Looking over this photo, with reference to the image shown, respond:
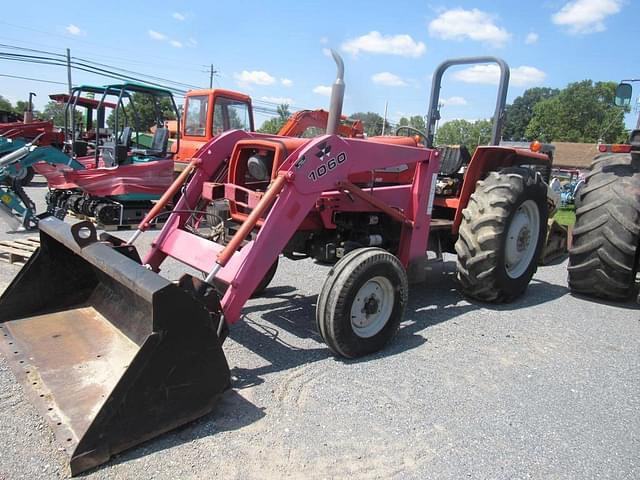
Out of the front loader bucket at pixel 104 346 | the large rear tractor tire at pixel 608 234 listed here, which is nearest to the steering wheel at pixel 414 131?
the large rear tractor tire at pixel 608 234

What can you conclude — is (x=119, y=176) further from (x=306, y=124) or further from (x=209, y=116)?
(x=306, y=124)

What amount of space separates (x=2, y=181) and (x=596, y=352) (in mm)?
8923

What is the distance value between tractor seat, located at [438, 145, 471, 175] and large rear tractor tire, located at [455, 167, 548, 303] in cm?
67

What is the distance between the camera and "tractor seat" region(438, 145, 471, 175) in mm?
5695

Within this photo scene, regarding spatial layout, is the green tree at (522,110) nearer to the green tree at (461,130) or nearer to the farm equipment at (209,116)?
the green tree at (461,130)

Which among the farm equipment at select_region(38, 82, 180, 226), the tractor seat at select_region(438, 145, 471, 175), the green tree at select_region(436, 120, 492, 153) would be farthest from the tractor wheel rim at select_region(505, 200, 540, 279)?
the green tree at select_region(436, 120, 492, 153)

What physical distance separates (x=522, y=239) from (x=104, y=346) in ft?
13.9

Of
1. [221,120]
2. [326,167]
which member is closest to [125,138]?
[221,120]

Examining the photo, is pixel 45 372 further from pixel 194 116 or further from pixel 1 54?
pixel 1 54

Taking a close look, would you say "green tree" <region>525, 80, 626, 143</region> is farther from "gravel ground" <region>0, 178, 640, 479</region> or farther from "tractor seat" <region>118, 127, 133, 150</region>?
"gravel ground" <region>0, 178, 640, 479</region>

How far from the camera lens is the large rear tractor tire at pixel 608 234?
198 inches

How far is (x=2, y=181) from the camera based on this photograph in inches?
319

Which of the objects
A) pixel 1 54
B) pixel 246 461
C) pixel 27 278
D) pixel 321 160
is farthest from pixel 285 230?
pixel 1 54

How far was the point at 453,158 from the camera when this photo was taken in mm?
5793
